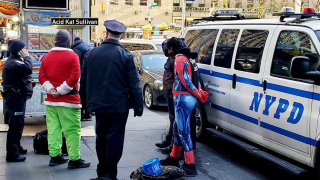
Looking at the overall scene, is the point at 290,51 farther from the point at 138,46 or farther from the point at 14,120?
the point at 138,46

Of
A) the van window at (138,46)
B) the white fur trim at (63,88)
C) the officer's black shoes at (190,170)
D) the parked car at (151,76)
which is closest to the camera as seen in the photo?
the white fur trim at (63,88)

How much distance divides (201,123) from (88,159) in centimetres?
214

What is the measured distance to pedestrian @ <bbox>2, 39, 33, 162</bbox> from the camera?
6.48m

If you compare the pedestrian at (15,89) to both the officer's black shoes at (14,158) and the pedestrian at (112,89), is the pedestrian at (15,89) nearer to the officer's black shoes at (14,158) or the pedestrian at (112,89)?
the officer's black shoes at (14,158)

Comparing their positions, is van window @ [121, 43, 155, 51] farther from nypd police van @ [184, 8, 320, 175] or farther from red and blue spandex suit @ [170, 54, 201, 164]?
red and blue spandex suit @ [170, 54, 201, 164]

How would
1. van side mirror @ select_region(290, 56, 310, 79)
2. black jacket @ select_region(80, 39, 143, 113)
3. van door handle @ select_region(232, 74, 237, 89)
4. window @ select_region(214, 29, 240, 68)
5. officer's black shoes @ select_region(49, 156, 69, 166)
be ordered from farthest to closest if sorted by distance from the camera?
window @ select_region(214, 29, 240, 68)
van door handle @ select_region(232, 74, 237, 89)
officer's black shoes @ select_region(49, 156, 69, 166)
black jacket @ select_region(80, 39, 143, 113)
van side mirror @ select_region(290, 56, 310, 79)

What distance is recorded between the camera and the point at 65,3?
9.95m

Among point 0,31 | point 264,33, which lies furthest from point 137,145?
point 0,31

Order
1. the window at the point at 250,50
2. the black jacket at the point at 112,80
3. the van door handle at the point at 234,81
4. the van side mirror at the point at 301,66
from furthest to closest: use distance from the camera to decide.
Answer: the van door handle at the point at 234,81, the window at the point at 250,50, the black jacket at the point at 112,80, the van side mirror at the point at 301,66

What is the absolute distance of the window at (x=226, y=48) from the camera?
702 centimetres

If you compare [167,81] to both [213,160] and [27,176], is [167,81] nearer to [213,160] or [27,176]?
[213,160]

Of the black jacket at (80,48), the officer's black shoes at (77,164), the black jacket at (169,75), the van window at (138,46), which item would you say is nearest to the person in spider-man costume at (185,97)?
the black jacket at (169,75)

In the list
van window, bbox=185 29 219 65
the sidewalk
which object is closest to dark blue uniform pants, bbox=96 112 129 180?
the sidewalk

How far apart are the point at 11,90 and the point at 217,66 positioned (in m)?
3.24
